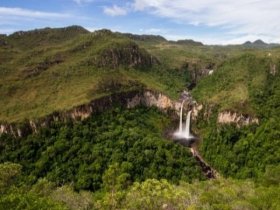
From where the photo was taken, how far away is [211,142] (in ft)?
430

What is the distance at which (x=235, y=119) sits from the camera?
13312cm

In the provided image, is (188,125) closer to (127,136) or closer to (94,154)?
(127,136)

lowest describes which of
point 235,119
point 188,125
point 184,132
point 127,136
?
point 184,132

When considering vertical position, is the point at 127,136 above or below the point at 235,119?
below

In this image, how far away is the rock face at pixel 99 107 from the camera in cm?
11706

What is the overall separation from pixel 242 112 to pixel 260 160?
82.9ft

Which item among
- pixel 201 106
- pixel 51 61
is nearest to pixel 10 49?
pixel 51 61

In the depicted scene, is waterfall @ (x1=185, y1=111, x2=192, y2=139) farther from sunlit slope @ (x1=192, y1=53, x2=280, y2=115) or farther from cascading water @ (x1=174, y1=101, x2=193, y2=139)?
sunlit slope @ (x1=192, y1=53, x2=280, y2=115)

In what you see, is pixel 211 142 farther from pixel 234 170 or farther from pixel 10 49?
pixel 10 49

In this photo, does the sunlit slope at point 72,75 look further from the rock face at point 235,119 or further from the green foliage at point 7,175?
the green foliage at point 7,175

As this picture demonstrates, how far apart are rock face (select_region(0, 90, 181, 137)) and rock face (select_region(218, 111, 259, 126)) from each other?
21474mm

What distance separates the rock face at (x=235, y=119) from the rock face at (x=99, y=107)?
845 inches

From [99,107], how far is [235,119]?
42.6m

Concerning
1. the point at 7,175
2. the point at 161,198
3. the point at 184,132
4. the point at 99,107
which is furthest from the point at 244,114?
the point at 7,175
